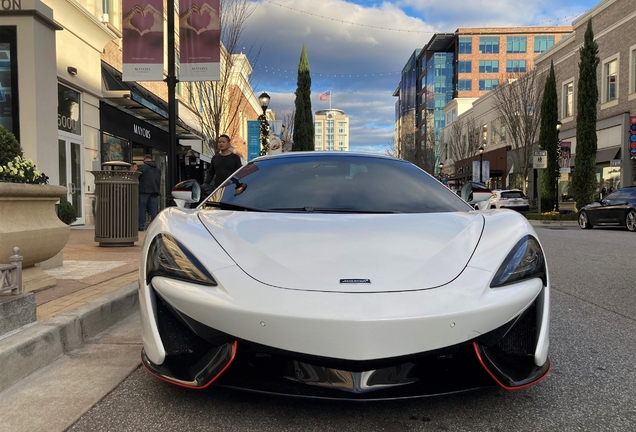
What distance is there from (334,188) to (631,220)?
46.6 ft

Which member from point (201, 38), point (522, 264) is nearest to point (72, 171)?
point (201, 38)

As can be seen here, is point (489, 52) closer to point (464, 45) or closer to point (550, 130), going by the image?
point (464, 45)

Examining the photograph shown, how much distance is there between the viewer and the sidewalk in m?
2.80

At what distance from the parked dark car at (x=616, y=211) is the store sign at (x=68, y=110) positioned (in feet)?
50.7

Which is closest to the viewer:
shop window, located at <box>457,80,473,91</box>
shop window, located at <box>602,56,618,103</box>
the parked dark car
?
the parked dark car

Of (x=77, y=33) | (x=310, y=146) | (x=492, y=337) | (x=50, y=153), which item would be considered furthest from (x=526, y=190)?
(x=492, y=337)

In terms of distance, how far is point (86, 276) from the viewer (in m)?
5.16

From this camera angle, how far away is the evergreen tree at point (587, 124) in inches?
877

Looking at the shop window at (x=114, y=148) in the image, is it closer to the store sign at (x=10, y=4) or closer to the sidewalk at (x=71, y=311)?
the store sign at (x=10, y=4)

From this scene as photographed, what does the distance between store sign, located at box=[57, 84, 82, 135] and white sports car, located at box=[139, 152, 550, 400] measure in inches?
440

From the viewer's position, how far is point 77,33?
12.7 metres

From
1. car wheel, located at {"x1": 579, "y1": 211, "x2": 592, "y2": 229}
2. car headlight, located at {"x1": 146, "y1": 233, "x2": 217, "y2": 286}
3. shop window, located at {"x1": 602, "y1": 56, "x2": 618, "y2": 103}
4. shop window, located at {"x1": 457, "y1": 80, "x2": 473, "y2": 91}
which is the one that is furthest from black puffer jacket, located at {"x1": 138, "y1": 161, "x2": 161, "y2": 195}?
shop window, located at {"x1": 457, "y1": 80, "x2": 473, "y2": 91}

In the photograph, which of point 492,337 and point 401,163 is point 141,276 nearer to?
point 492,337

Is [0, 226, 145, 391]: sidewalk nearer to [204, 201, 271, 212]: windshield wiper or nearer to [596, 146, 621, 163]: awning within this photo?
[204, 201, 271, 212]: windshield wiper
